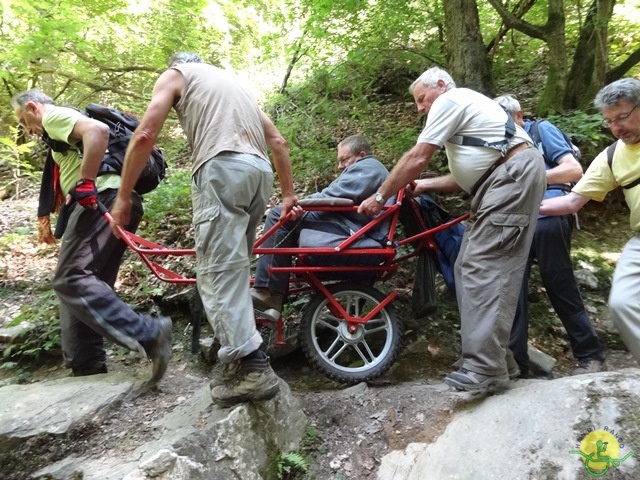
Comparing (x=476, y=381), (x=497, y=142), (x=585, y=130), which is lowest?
(x=476, y=381)

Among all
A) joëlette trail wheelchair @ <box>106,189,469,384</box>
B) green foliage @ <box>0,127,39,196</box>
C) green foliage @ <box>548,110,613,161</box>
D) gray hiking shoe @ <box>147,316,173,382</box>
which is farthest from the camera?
green foliage @ <box>0,127,39,196</box>

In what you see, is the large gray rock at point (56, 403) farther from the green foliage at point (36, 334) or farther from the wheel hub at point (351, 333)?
the wheel hub at point (351, 333)

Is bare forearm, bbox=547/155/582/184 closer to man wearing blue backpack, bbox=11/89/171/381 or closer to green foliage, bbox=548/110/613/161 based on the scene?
green foliage, bbox=548/110/613/161

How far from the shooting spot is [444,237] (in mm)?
3576

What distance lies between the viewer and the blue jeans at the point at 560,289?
3.20 meters

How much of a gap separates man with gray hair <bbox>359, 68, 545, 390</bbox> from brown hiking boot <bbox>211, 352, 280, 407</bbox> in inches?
46.4

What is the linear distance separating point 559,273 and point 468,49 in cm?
317

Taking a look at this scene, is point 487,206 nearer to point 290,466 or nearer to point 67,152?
point 290,466

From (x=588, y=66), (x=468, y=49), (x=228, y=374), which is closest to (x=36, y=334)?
(x=228, y=374)

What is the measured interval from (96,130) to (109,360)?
213 cm

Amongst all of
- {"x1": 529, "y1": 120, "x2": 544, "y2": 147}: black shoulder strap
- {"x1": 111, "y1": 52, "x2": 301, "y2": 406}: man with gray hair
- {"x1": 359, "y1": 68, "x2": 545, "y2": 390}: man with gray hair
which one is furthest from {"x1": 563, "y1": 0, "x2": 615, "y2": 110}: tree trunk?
{"x1": 111, "y1": 52, "x2": 301, "y2": 406}: man with gray hair

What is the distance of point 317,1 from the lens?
5.52 meters

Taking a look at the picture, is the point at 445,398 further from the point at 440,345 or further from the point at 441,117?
the point at 441,117

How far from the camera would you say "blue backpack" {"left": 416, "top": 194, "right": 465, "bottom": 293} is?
355 centimetres
